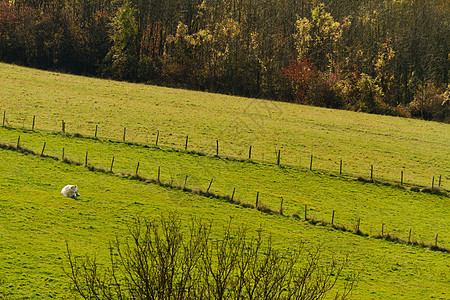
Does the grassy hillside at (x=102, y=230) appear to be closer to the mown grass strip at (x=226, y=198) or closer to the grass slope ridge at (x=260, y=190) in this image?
the mown grass strip at (x=226, y=198)

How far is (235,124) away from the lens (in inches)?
2547

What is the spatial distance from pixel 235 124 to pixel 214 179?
23274 millimetres

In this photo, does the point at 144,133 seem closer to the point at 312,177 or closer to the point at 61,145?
the point at 61,145

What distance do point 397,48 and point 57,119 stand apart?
254ft

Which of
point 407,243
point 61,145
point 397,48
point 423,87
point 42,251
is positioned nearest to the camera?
point 42,251

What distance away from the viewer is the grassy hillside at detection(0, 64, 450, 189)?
173 ft

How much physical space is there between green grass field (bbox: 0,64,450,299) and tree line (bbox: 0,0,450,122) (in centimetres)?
1875

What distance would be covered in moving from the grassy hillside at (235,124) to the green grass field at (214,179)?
25 cm

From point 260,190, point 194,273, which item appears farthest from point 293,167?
point 194,273

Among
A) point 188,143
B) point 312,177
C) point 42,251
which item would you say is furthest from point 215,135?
point 42,251

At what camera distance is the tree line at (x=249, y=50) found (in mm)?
95625

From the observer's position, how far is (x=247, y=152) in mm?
51906

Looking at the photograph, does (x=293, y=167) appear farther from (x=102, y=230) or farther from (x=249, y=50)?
(x=249, y=50)

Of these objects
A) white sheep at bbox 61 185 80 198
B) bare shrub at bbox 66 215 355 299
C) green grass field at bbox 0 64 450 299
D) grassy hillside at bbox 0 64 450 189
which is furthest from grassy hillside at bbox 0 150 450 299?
grassy hillside at bbox 0 64 450 189
